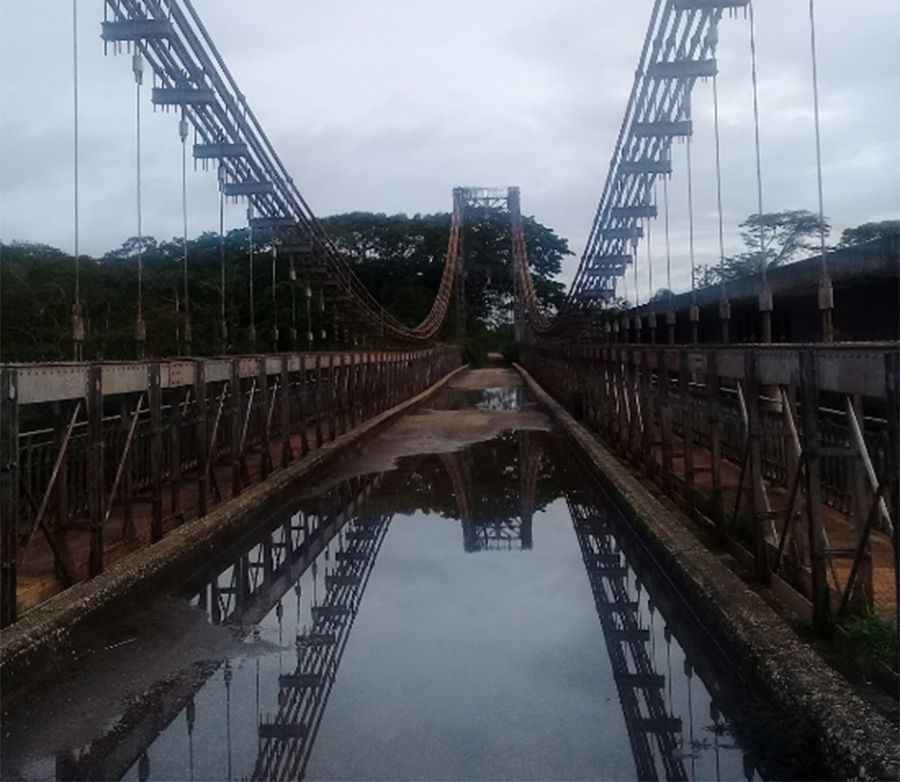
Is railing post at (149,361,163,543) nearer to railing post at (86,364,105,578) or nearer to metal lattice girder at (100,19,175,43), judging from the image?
railing post at (86,364,105,578)

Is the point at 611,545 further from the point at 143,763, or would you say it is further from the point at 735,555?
the point at 143,763

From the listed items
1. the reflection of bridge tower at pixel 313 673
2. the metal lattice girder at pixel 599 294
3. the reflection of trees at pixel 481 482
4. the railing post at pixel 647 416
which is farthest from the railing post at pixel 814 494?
the metal lattice girder at pixel 599 294

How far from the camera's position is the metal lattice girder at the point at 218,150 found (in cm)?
1666

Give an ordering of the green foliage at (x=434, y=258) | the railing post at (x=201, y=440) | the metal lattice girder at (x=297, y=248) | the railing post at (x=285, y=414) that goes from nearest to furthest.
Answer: the railing post at (x=201, y=440) < the railing post at (x=285, y=414) < the metal lattice girder at (x=297, y=248) < the green foliage at (x=434, y=258)

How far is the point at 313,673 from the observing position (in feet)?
18.2

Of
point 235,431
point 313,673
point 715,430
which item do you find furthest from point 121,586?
point 715,430

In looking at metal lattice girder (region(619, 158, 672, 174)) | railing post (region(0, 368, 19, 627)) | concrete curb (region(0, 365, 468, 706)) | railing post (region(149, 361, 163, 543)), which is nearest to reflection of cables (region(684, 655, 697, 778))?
concrete curb (region(0, 365, 468, 706))

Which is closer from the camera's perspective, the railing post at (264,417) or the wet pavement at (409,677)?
the wet pavement at (409,677)

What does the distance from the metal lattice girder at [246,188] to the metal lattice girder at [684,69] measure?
25.9 ft

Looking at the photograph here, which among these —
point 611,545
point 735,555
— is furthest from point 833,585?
point 611,545

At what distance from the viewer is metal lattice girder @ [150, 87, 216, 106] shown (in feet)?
46.8

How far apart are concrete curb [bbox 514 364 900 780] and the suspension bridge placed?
0.32 m

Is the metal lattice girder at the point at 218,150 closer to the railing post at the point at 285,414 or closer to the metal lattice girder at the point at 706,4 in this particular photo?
the railing post at the point at 285,414

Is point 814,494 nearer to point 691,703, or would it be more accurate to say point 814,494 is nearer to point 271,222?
point 691,703
